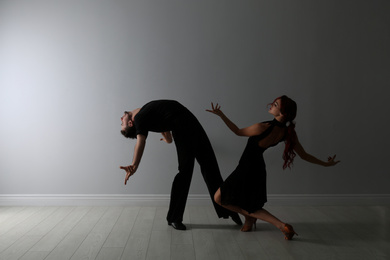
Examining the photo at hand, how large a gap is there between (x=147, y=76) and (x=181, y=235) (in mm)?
1721

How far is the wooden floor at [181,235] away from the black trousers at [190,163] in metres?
0.17

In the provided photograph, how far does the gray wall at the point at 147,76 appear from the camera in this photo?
13.4 feet

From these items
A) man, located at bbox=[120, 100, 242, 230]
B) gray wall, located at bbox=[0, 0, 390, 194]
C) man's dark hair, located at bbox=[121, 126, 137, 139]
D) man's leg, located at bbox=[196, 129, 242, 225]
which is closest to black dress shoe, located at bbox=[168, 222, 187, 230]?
man, located at bbox=[120, 100, 242, 230]

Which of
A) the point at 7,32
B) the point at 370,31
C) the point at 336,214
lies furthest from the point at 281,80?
the point at 7,32

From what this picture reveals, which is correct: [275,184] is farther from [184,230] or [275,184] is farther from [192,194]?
[184,230]

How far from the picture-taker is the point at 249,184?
302cm

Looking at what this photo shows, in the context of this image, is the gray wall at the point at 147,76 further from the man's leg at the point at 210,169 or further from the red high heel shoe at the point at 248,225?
the red high heel shoe at the point at 248,225

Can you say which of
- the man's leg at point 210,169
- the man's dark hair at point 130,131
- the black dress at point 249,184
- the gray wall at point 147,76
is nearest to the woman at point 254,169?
the black dress at point 249,184

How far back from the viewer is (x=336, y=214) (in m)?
3.79

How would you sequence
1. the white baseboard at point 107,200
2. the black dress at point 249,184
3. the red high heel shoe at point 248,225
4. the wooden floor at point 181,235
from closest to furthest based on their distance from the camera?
the wooden floor at point 181,235 → the black dress at point 249,184 → the red high heel shoe at point 248,225 → the white baseboard at point 107,200

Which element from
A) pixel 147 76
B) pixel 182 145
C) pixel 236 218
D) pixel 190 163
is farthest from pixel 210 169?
pixel 147 76

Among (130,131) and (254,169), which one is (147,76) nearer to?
(130,131)

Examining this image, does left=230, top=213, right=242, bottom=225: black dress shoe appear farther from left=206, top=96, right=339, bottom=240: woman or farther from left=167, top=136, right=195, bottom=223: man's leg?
left=167, top=136, right=195, bottom=223: man's leg

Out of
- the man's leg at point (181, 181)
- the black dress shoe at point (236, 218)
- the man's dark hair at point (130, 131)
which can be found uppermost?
the man's dark hair at point (130, 131)
